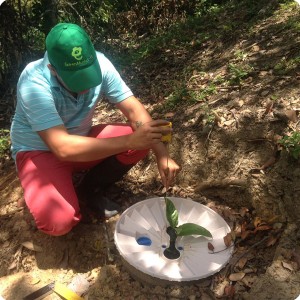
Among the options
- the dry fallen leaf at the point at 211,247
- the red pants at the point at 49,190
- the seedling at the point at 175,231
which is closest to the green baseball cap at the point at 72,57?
the red pants at the point at 49,190

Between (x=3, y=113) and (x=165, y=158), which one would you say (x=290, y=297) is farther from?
(x=3, y=113)

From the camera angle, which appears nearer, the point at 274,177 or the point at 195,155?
the point at 274,177

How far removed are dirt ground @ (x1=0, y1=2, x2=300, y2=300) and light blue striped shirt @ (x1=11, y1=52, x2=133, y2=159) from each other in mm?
566


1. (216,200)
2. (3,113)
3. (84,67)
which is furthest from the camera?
(3,113)

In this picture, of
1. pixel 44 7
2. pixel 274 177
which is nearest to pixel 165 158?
pixel 274 177

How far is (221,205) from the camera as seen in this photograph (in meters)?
2.44

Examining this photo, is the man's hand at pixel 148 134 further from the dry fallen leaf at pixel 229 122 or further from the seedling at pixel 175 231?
the dry fallen leaf at pixel 229 122

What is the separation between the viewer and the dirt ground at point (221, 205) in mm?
1998

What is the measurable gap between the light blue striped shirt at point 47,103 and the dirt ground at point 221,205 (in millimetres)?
566

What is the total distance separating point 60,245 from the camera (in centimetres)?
228

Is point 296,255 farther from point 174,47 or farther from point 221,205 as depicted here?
point 174,47

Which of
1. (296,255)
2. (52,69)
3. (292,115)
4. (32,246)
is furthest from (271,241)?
(52,69)

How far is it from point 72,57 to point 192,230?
1138mm

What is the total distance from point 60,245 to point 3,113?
7.06ft
